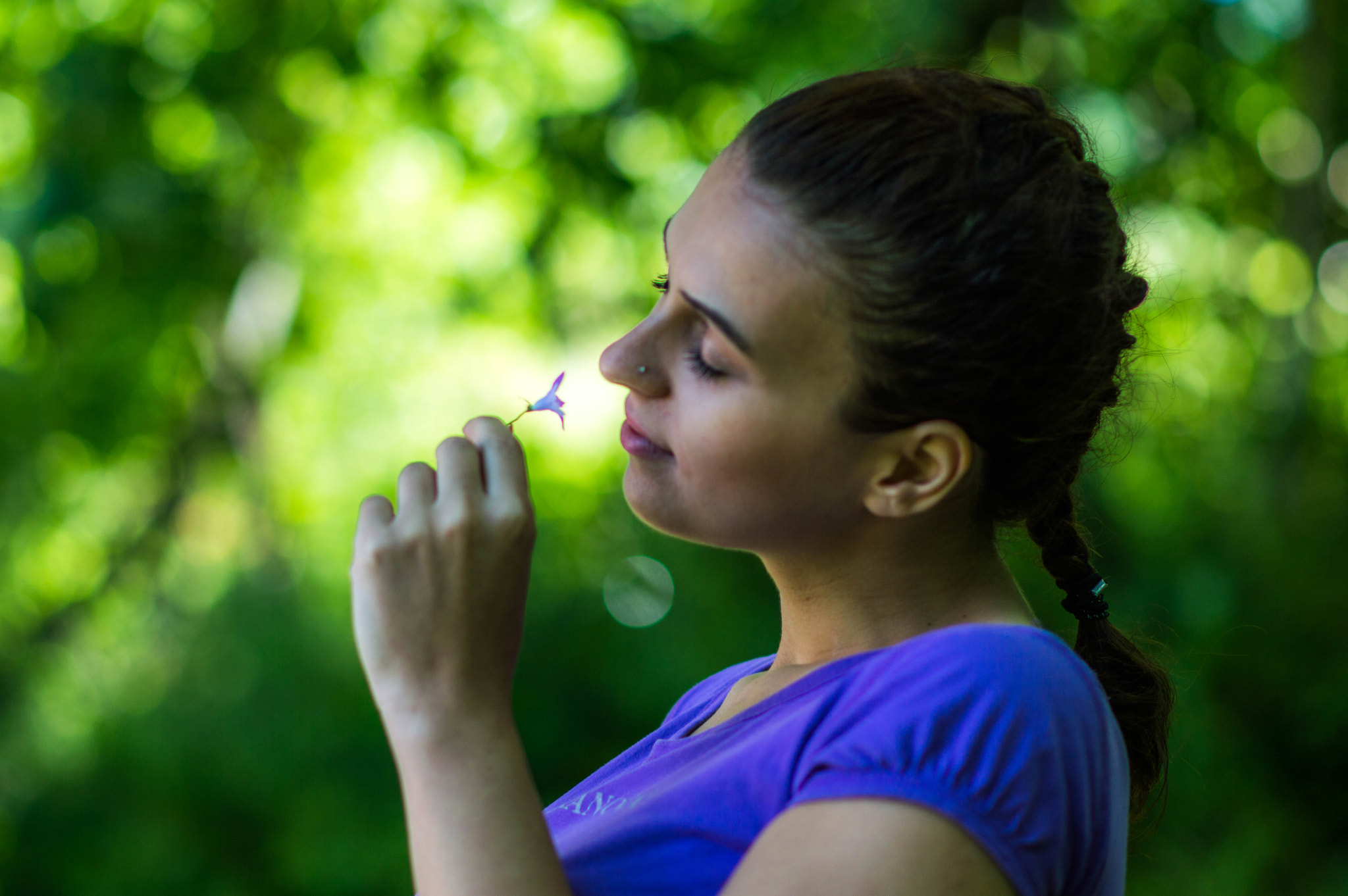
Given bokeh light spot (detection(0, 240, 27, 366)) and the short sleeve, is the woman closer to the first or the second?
the short sleeve

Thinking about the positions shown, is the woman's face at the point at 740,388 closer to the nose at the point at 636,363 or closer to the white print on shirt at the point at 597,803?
the nose at the point at 636,363

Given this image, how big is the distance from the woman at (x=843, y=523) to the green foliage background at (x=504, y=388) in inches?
60.4

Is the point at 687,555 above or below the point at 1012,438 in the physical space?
below

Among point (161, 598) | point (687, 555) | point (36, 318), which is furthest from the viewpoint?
point (161, 598)

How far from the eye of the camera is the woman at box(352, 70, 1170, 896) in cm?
99

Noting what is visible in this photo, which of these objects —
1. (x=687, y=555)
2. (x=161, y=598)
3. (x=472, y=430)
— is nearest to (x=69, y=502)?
(x=161, y=598)

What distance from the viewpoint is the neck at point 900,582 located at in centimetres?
129

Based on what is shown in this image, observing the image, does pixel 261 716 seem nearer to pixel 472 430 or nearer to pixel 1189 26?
pixel 472 430

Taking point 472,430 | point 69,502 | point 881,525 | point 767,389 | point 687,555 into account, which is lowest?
point 687,555

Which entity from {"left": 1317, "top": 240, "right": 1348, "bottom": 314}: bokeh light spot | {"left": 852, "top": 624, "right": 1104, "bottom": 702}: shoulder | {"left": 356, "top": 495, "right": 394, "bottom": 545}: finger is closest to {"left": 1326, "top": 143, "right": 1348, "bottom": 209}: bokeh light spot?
{"left": 1317, "top": 240, "right": 1348, "bottom": 314}: bokeh light spot

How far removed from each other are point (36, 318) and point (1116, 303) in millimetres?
3229

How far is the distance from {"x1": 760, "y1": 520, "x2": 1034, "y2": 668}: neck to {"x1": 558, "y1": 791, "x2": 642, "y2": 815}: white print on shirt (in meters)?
0.28

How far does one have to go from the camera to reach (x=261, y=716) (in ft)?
12.4

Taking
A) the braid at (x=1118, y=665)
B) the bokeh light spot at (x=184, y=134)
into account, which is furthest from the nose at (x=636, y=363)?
the bokeh light spot at (x=184, y=134)
